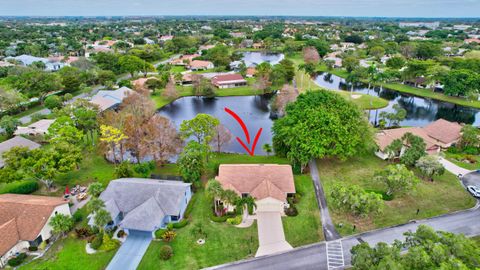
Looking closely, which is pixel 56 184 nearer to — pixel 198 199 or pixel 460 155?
pixel 198 199

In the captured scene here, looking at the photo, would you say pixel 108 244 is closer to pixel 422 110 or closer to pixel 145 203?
pixel 145 203

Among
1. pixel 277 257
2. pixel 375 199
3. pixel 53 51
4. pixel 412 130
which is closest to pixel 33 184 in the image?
pixel 277 257

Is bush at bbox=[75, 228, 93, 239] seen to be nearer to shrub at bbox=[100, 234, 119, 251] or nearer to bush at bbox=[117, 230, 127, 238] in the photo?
shrub at bbox=[100, 234, 119, 251]

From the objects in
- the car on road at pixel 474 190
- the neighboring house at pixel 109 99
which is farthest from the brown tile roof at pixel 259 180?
the neighboring house at pixel 109 99

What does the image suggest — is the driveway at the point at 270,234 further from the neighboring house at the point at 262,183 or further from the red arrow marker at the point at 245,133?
the red arrow marker at the point at 245,133

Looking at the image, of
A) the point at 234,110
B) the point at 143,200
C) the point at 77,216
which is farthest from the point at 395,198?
the point at 234,110

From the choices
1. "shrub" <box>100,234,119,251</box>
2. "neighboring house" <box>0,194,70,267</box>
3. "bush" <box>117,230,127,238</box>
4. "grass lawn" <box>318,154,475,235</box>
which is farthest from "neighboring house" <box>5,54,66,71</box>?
"grass lawn" <box>318,154,475,235</box>
